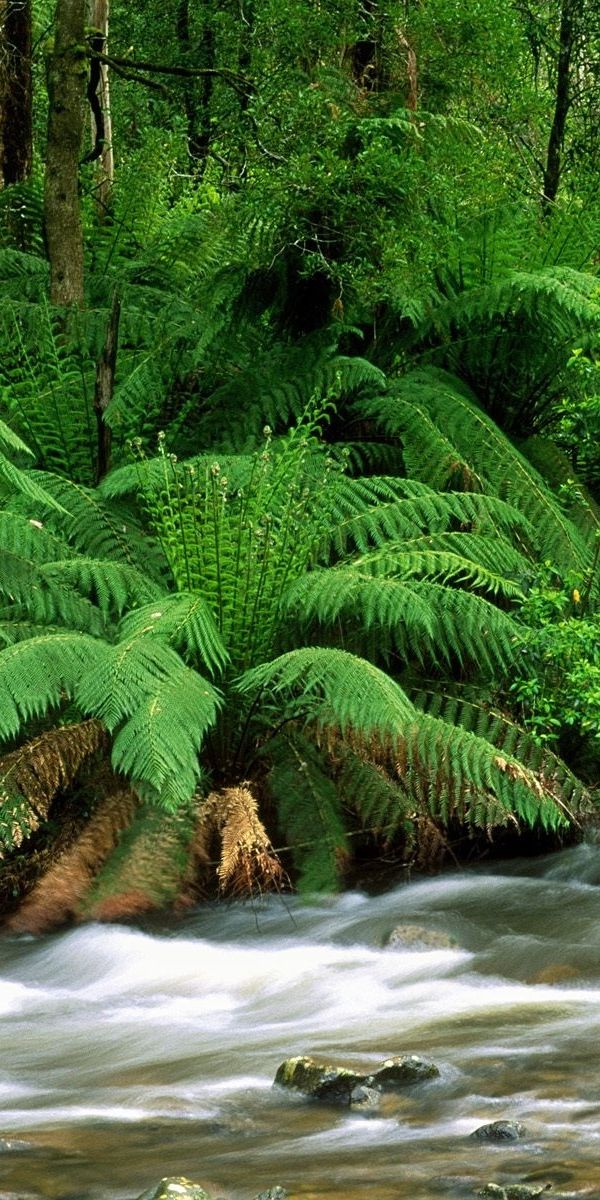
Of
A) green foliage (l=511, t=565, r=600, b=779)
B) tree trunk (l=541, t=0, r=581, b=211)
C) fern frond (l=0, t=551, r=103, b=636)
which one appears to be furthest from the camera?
tree trunk (l=541, t=0, r=581, b=211)

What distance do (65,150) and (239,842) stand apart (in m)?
4.42

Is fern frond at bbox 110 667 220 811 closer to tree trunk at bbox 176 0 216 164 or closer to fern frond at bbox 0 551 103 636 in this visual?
fern frond at bbox 0 551 103 636

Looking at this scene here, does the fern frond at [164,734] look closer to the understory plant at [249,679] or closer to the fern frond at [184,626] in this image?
the understory plant at [249,679]

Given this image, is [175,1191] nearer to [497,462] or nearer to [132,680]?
[132,680]

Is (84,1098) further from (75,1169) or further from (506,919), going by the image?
(506,919)

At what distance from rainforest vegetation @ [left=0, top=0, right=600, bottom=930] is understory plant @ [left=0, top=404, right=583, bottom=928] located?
0.05 feet

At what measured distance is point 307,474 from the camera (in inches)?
240

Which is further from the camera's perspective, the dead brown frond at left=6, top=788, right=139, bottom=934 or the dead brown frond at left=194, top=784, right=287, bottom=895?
the dead brown frond at left=6, top=788, right=139, bottom=934

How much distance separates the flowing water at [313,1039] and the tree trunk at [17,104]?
6.77m

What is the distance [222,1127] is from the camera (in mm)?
3287

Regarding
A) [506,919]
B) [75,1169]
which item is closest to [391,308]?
[506,919]

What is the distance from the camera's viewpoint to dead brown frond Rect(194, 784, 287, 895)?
4762 mm

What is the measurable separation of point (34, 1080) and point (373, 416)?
401 cm

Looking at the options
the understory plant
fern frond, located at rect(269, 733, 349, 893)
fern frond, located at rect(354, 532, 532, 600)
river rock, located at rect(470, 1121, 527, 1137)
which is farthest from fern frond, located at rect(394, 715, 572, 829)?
river rock, located at rect(470, 1121, 527, 1137)
